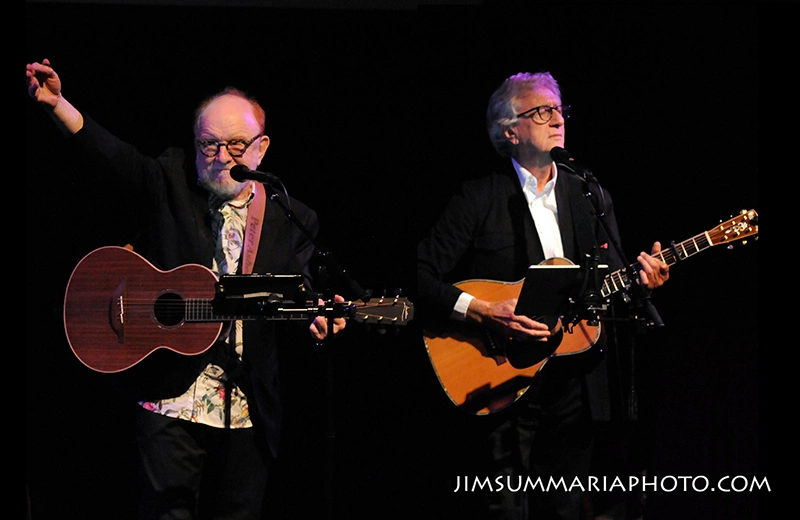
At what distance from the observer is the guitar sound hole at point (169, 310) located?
3.73 meters

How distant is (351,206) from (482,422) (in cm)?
138

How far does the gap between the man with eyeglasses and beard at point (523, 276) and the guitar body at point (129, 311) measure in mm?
1201

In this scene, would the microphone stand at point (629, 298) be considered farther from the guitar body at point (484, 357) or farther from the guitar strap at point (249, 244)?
the guitar strap at point (249, 244)

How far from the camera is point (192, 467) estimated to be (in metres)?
3.71

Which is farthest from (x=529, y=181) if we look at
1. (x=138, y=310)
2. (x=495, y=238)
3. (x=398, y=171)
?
(x=138, y=310)

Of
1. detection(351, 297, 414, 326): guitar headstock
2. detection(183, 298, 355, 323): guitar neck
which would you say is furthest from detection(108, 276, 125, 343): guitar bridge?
detection(351, 297, 414, 326): guitar headstock

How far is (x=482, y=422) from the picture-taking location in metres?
4.32

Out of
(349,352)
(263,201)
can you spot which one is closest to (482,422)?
(349,352)

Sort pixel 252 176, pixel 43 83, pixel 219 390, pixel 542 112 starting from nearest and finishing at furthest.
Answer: pixel 252 176, pixel 43 83, pixel 219 390, pixel 542 112

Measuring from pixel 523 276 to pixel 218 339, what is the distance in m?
1.56

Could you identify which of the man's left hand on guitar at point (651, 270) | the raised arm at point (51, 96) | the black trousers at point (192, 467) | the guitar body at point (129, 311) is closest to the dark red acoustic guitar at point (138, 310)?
the guitar body at point (129, 311)

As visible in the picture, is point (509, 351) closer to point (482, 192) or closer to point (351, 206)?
point (482, 192)

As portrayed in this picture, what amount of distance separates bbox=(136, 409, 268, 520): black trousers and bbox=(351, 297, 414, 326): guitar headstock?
73 cm

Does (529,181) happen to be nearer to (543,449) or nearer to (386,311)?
(386,311)
